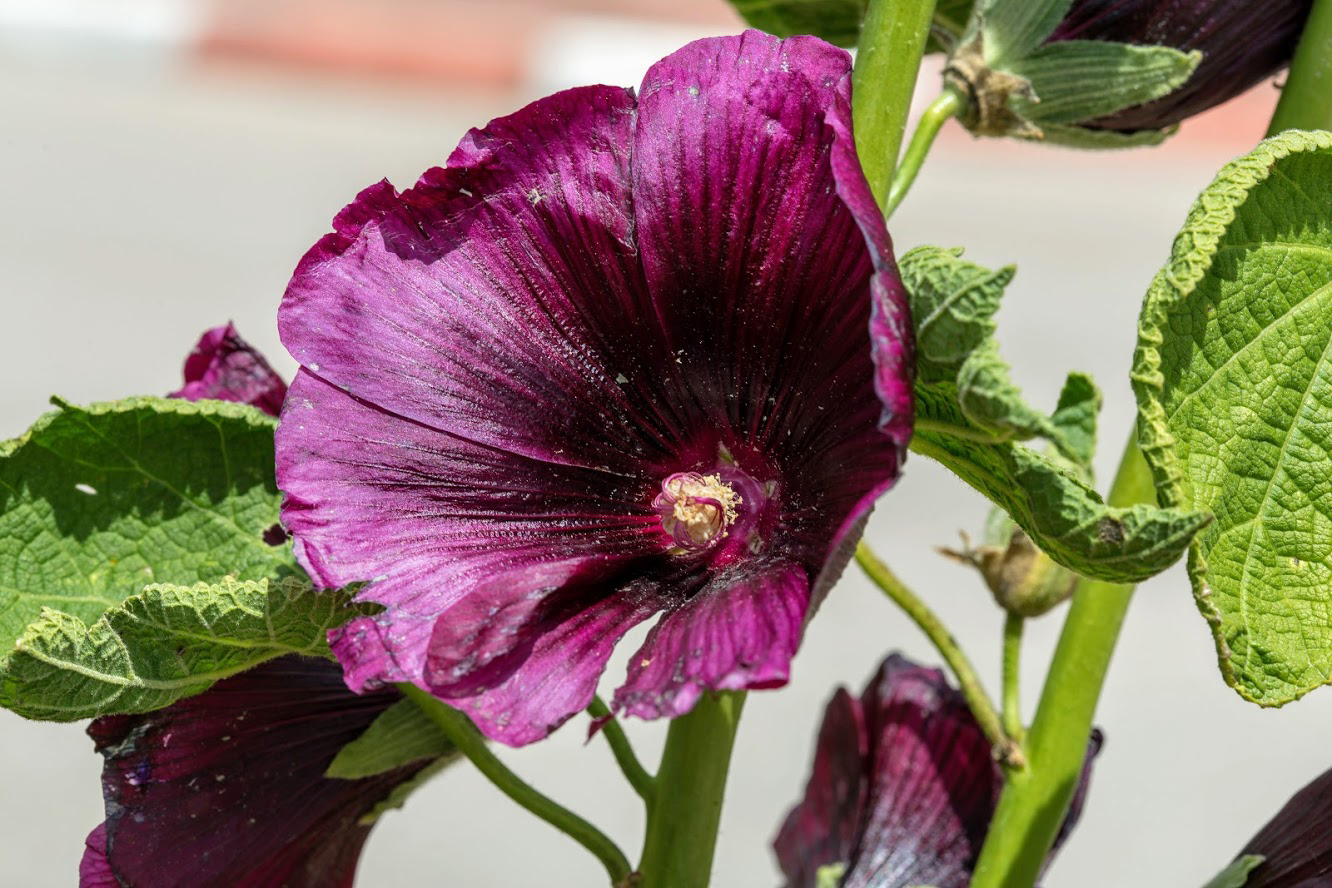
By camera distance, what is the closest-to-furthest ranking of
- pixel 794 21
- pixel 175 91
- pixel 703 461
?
1. pixel 703 461
2. pixel 794 21
3. pixel 175 91

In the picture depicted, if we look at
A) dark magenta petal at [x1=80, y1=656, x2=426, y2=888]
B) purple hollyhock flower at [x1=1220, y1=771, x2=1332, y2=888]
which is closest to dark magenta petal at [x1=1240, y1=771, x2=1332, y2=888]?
purple hollyhock flower at [x1=1220, y1=771, x2=1332, y2=888]

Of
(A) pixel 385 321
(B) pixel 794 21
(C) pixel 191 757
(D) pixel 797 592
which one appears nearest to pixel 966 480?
(D) pixel 797 592

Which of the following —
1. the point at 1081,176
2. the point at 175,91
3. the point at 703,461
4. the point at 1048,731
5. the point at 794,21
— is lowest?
the point at 1048,731

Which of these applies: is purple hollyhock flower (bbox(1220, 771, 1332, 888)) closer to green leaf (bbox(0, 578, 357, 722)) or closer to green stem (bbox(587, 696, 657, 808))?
green stem (bbox(587, 696, 657, 808))

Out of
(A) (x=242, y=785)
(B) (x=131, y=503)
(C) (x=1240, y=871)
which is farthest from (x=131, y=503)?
(C) (x=1240, y=871)

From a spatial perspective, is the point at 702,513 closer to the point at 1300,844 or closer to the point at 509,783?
the point at 509,783

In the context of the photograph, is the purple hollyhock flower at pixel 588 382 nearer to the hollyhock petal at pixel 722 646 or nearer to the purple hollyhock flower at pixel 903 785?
the hollyhock petal at pixel 722 646

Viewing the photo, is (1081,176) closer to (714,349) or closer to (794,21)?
(794,21)
